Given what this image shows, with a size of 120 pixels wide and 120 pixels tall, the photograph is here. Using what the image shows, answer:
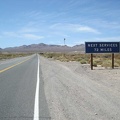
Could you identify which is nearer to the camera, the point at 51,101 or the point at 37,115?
the point at 37,115

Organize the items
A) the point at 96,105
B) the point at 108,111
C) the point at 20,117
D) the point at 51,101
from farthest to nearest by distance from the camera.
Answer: the point at 51,101, the point at 96,105, the point at 108,111, the point at 20,117

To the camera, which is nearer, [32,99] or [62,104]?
[62,104]

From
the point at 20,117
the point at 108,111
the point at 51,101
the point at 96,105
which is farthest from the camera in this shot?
the point at 51,101

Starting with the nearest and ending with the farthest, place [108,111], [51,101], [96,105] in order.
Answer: [108,111] < [96,105] < [51,101]

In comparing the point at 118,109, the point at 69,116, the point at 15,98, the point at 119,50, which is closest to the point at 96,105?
the point at 118,109

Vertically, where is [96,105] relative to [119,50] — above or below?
below

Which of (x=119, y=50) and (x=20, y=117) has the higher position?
(x=119, y=50)

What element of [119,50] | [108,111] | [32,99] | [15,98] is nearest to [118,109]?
[108,111]

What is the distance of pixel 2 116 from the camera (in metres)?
7.78

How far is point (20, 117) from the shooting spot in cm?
764

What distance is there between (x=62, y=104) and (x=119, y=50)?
20.9m

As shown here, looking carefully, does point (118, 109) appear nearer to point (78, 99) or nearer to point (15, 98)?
point (78, 99)

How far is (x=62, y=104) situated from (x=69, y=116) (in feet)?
5.91

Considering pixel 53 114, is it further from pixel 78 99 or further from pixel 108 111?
pixel 78 99
